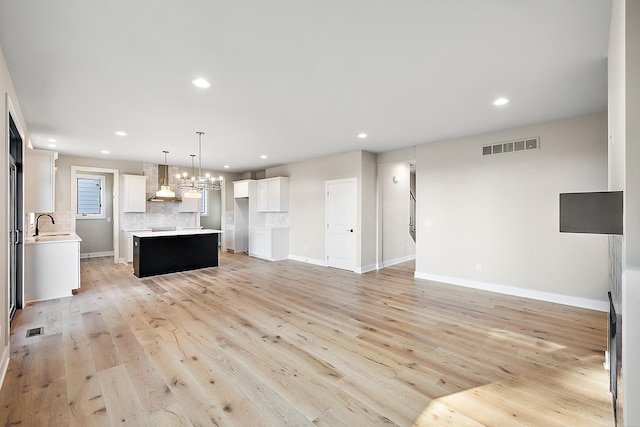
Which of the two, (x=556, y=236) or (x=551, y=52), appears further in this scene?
(x=556, y=236)

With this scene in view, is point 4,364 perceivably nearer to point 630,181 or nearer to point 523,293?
point 630,181

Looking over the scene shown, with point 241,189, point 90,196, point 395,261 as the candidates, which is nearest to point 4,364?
point 395,261

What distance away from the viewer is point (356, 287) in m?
5.11

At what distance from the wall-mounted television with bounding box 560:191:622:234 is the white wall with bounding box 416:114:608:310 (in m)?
3.42

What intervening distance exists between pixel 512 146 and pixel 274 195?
5.60 metres

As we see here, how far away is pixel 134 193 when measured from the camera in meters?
7.70

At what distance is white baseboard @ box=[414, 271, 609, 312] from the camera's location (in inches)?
156

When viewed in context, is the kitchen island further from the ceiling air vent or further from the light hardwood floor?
the ceiling air vent

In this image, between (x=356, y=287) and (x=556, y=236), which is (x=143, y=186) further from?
(x=556, y=236)

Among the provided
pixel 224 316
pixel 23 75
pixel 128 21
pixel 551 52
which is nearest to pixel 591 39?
pixel 551 52

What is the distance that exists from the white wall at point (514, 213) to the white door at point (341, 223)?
144 cm

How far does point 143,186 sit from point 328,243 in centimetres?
521

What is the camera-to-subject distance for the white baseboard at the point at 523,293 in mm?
3970

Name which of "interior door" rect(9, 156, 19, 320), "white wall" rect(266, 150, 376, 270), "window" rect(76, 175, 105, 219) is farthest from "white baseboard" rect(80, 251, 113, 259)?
"white wall" rect(266, 150, 376, 270)
